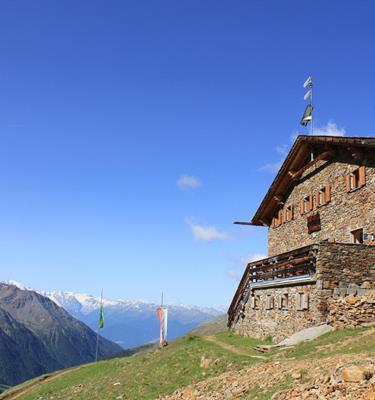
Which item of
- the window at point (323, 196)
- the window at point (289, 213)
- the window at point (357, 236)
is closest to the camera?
the window at point (357, 236)

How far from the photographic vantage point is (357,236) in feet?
91.4

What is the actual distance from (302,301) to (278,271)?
3.86 m

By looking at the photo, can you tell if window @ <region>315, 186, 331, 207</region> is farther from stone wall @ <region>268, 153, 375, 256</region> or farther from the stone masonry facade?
the stone masonry facade

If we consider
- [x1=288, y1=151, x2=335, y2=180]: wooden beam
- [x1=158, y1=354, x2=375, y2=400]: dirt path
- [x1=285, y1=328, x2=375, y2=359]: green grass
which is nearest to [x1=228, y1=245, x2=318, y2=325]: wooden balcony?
[x1=285, y1=328, x2=375, y2=359]: green grass

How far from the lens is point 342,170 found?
29.5 metres

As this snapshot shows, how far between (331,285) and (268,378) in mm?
8655

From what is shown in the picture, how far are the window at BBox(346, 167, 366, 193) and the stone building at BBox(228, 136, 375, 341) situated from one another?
2.3 inches

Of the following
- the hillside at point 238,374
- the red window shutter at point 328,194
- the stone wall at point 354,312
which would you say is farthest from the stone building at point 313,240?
the hillside at point 238,374

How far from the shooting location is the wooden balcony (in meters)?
23.2

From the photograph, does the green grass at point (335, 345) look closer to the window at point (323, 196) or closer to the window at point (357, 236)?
the window at point (357, 236)

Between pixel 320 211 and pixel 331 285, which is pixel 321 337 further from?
pixel 320 211

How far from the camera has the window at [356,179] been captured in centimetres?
2702

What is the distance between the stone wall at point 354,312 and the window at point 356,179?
8117 mm

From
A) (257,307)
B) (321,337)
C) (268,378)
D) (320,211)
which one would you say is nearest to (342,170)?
(320,211)
